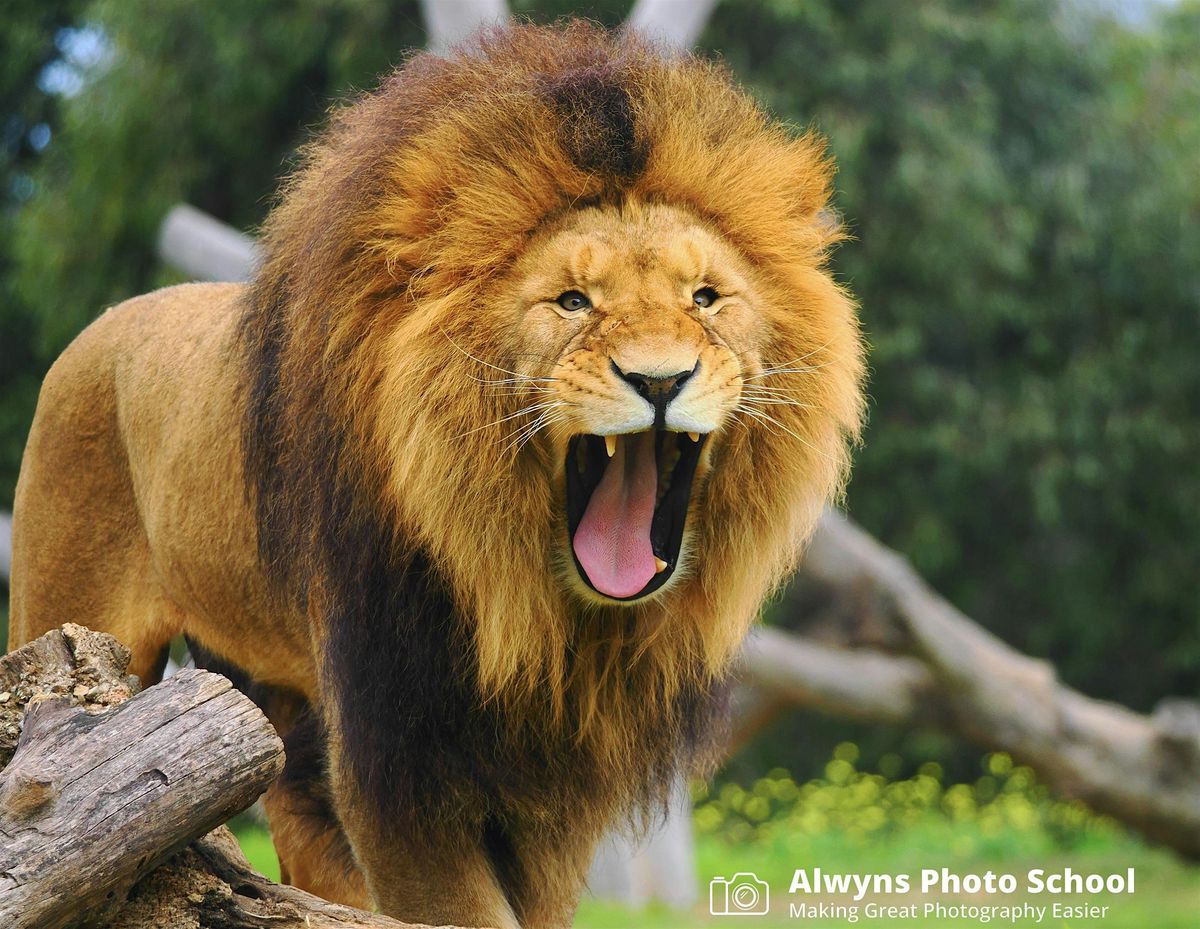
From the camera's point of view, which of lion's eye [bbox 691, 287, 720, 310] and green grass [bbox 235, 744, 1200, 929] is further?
green grass [bbox 235, 744, 1200, 929]

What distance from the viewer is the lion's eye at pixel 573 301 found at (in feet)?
8.33

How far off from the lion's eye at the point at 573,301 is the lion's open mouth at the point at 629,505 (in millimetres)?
208

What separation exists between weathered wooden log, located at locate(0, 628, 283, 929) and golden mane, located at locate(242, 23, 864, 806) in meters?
0.53

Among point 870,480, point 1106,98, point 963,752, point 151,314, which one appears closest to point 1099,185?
point 1106,98

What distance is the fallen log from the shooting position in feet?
6.77

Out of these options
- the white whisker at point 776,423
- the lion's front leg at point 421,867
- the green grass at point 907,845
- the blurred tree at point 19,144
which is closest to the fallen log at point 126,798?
the lion's front leg at point 421,867

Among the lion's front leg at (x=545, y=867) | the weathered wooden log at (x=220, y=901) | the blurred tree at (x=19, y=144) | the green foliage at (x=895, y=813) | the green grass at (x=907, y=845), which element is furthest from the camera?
the blurred tree at (x=19, y=144)

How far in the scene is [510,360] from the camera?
2.56m

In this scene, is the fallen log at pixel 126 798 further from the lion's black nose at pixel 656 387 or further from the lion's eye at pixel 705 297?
the lion's eye at pixel 705 297

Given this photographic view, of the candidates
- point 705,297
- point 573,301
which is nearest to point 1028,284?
point 705,297

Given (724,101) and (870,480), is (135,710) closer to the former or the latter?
(724,101)

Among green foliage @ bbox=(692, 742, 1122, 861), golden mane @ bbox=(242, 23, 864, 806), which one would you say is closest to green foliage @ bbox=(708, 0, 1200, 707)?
green foliage @ bbox=(692, 742, 1122, 861)

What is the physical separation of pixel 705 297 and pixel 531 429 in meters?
0.36

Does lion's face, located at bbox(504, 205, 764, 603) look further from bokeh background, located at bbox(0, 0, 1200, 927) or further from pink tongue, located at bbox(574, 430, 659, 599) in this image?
bokeh background, located at bbox(0, 0, 1200, 927)
